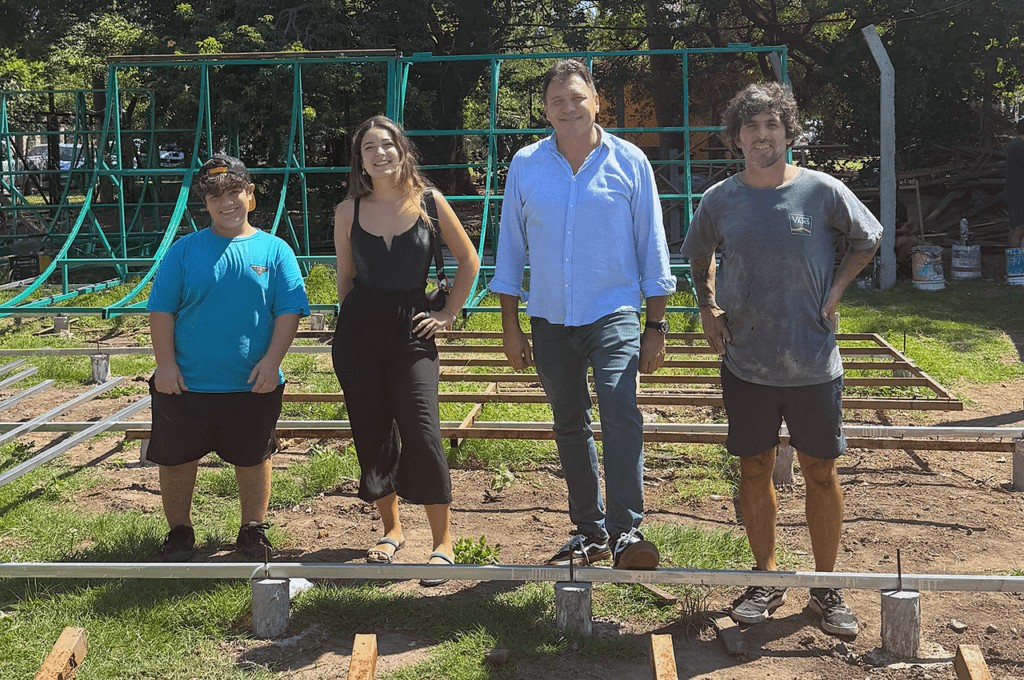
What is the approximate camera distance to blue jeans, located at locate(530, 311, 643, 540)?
12.8 ft

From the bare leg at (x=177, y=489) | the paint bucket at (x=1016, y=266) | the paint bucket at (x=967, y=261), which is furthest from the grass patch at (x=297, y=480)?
the paint bucket at (x=967, y=261)

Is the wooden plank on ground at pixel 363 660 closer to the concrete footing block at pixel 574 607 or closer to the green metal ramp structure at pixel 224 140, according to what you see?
the concrete footing block at pixel 574 607

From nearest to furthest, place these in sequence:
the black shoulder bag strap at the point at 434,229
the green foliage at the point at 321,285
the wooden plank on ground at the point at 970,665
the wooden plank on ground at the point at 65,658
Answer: the wooden plank on ground at the point at 970,665 < the wooden plank on ground at the point at 65,658 < the black shoulder bag strap at the point at 434,229 < the green foliage at the point at 321,285

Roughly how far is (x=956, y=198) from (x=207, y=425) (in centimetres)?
1360

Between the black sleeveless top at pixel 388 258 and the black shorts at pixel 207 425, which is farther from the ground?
the black sleeveless top at pixel 388 258

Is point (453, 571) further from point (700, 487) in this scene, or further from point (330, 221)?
point (330, 221)

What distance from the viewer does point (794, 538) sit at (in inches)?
192

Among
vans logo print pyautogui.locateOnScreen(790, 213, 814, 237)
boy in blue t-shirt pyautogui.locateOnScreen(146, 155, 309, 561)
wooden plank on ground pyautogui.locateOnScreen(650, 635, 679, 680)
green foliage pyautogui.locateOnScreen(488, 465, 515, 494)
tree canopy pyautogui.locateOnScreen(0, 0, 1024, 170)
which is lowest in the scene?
wooden plank on ground pyautogui.locateOnScreen(650, 635, 679, 680)

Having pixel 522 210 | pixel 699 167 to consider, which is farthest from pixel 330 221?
pixel 522 210

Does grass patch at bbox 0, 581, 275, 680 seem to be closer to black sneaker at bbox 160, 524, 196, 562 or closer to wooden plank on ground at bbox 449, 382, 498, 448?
black sneaker at bbox 160, 524, 196, 562

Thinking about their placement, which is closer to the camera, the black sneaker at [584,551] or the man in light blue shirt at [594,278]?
the man in light blue shirt at [594,278]

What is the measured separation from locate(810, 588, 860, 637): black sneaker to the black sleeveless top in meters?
1.84

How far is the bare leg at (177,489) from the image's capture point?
14.9ft

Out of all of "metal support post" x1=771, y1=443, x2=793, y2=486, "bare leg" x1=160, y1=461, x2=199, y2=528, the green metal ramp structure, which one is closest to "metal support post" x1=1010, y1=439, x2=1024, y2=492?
"metal support post" x1=771, y1=443, x2=793, y2=486
